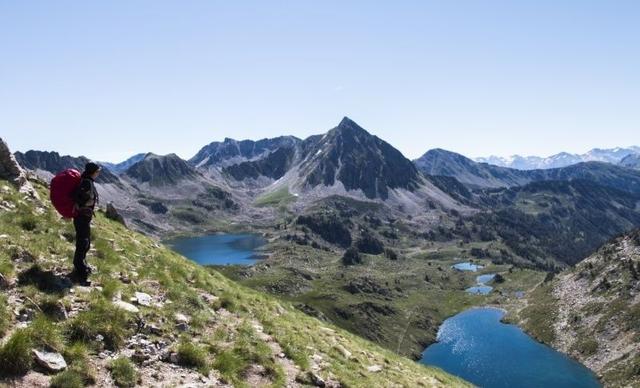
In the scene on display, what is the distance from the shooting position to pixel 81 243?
1886 centimetres

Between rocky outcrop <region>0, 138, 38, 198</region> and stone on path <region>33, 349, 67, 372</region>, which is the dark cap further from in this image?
stone on path <region>33, 349, 67, 372</region>

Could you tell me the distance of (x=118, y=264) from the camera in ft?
74.0

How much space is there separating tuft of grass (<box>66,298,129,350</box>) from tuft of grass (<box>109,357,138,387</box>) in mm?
1117

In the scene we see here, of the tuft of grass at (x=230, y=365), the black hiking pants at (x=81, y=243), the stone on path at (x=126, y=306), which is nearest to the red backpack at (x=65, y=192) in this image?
the black hiking pants at (x=81, y=243)

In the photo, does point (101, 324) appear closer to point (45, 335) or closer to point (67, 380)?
point (45, 335)

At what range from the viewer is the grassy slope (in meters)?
16.4

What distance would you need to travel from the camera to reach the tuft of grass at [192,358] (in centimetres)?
1747

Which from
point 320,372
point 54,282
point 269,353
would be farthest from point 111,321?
point 320,372

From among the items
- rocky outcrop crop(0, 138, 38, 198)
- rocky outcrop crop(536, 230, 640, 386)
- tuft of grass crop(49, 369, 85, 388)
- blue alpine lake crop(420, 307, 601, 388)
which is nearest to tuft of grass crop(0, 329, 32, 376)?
tuft of grass crop(49, 369, 85, 388)

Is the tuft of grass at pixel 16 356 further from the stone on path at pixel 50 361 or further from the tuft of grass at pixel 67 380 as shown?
the tuft of grass at pixel 67 380

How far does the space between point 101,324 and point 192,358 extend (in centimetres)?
334

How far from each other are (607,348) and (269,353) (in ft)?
632

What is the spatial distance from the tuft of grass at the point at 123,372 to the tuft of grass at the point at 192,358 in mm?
2104

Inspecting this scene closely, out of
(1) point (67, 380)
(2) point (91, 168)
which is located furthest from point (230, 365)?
(2) point (91, 168)
